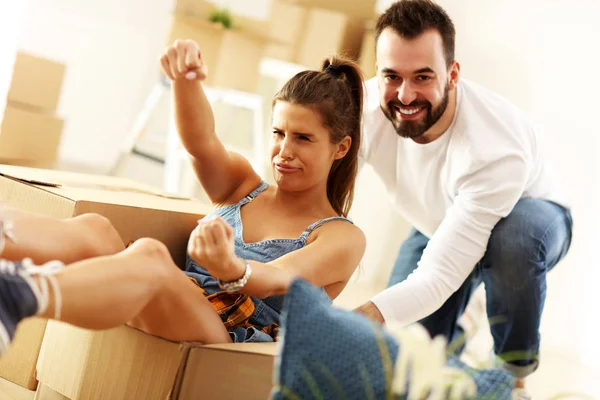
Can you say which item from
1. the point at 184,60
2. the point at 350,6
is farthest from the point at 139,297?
the point at 350,6

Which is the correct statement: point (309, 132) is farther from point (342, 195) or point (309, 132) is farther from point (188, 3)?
point (188, 3)

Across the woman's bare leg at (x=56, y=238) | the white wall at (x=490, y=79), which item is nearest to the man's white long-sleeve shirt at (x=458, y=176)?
the woman's bare leg at (x=56, y=238)

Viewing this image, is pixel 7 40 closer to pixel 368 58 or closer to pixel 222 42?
pixel 222 42

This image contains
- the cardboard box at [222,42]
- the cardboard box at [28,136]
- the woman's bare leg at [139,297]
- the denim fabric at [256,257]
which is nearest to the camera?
the woman's bare leg at [139,297]

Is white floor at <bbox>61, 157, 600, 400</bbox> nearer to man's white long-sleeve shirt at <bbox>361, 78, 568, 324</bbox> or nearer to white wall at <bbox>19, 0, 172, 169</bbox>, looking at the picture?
white wall at <bbox>19, 0, 172, 169</bbox>

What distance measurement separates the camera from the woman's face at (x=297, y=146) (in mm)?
1697

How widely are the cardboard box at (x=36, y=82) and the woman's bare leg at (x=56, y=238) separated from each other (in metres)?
1.39

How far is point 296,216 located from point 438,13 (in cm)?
71

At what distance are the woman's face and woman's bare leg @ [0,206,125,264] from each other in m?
0.41

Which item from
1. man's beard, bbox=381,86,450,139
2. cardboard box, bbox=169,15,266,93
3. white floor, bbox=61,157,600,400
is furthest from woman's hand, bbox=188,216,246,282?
cardboard box, bbox=169,15,266,93

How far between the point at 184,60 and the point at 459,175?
831mm

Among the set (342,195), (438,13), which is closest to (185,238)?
(342,195)

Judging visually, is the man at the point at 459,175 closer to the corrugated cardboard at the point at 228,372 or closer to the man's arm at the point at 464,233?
the man's arm at the point at 464,233

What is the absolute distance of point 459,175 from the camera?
6.97ft
